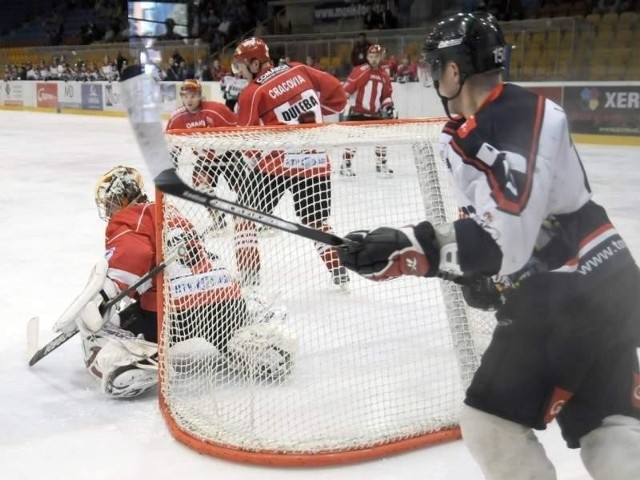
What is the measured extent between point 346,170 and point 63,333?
1.06 m

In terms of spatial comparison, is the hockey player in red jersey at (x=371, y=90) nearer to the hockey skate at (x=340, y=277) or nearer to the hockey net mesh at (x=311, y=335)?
the hockey skate at (x=340, y=277)

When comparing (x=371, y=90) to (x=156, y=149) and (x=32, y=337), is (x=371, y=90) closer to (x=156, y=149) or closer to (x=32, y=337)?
(x=32, y=337)

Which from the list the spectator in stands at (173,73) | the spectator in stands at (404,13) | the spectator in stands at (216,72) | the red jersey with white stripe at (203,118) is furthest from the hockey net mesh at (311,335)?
the spectator in stands at (173,73)

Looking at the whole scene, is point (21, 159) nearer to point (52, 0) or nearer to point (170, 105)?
point (170, 105)

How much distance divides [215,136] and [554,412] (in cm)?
132

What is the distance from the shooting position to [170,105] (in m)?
14.5

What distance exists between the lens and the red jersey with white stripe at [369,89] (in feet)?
26.3

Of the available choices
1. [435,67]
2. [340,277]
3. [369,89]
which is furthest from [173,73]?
[435,67]

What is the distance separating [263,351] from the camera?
2.44 m

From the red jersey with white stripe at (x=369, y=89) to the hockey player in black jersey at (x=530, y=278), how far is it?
6.70 metres

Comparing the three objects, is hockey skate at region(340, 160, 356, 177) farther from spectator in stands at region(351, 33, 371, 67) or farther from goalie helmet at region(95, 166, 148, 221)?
spectator in stands at region(351, 33, 371, 67)

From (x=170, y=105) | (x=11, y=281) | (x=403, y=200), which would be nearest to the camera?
(x=403, y=200)

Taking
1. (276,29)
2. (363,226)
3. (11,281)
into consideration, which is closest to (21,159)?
(11,281)

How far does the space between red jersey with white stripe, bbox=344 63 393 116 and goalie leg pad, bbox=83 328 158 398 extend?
19.0ft
